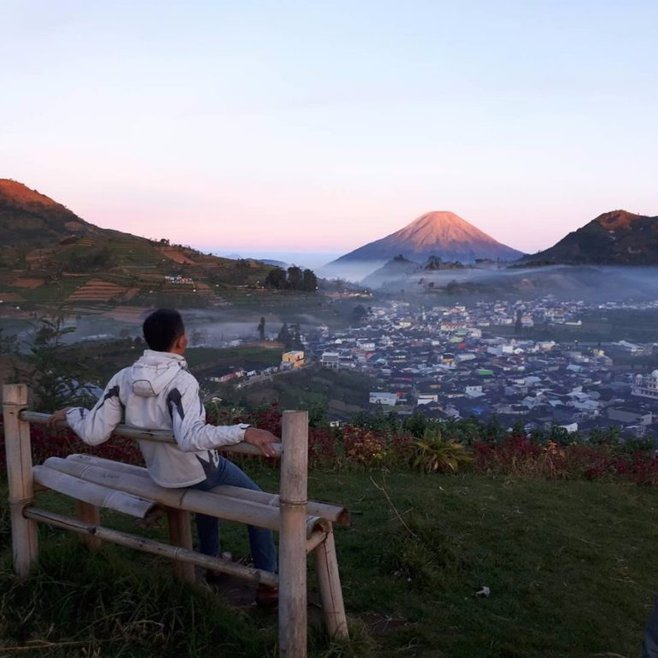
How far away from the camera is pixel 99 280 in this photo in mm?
14281

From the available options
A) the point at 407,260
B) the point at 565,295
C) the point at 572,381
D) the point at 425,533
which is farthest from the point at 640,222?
A: the point at 425,533

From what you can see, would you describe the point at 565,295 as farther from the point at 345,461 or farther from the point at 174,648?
the point at 174,648

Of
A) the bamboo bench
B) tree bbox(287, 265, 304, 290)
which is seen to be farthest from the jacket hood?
tree bbox(287, 265, 304, 290)

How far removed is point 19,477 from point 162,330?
145 centimetres

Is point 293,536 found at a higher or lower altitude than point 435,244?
lower

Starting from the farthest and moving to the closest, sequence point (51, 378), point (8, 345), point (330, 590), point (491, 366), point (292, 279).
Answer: point (292, 279), point (491, 366), point (8, 345), point (51, 378), point (330, 590)

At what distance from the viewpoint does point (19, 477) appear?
4.14m

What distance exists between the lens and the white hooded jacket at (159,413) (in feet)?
11.3

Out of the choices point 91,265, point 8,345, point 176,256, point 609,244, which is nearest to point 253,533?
point 8,345

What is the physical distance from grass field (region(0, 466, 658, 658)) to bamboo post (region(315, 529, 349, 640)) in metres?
0.09

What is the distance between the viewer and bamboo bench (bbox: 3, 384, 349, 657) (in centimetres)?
310

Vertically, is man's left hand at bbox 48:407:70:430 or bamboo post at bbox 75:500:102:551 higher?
man's left hand at bbox 48:407:70:430

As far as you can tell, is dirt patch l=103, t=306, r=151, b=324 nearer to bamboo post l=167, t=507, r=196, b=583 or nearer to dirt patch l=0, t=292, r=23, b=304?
dirt patch l=0, t=292, r=23, b=304

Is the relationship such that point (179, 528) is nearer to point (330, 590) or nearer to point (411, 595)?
point (330, 590)
